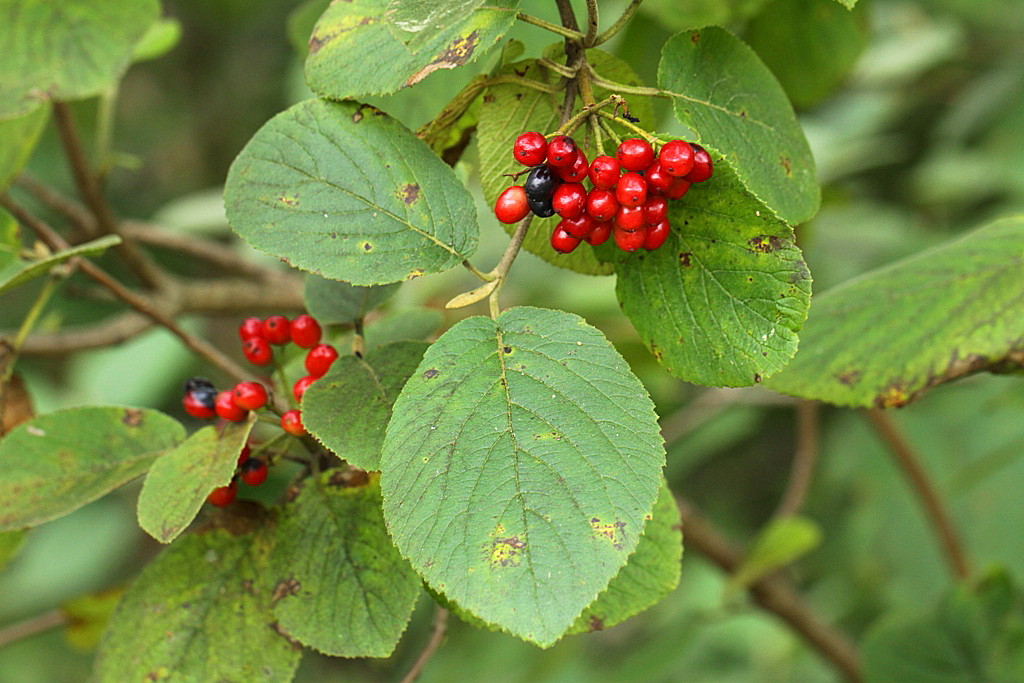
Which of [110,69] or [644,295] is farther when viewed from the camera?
[110,69]

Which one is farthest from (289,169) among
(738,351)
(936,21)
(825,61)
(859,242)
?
(936,21)

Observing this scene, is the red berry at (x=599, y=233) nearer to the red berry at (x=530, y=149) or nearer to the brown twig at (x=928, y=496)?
the red berry at (x=530, y=149)

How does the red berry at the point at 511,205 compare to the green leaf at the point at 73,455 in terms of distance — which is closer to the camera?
the red berry at the point at 511,205

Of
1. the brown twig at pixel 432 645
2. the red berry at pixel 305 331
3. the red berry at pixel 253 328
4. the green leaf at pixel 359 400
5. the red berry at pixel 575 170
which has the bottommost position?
the brown twig at pixel 432 645

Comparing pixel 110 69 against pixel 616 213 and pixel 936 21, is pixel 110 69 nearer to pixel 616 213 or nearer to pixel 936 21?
pixel 616 213

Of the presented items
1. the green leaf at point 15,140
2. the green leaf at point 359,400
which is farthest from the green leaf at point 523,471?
the green leaf at point 15,140

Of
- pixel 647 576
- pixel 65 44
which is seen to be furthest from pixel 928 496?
pixel 65 44

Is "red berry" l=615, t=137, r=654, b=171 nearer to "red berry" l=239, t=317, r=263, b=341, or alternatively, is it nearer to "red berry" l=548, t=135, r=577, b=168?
"red berry" l=548, t=135, r=577, b=168
